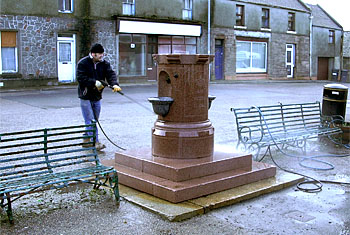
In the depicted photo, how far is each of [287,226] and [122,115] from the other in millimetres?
9112

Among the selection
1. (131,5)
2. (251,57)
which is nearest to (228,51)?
(251,57)

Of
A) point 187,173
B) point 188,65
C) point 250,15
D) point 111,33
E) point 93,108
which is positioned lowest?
point 187,173

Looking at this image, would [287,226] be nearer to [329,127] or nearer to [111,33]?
[329,127]

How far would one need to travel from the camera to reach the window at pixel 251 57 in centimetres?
3487

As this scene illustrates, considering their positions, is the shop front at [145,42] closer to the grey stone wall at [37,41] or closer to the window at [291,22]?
the grey stone wall at [37,41]

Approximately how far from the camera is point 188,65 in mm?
6199

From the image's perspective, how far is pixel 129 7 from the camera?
27.9 meters

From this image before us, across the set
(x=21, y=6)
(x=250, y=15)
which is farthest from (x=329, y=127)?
(x=250, y=15)

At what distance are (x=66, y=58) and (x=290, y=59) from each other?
21.1m

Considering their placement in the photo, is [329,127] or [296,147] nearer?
[296,147]

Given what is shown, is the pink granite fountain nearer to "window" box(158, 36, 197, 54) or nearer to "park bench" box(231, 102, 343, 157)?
"park bench" box(231, 102, 343, 157)

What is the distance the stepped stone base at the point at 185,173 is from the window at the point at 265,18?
31.2m

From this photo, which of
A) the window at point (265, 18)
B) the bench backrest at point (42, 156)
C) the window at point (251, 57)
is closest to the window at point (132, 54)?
the window at point (251, 57)

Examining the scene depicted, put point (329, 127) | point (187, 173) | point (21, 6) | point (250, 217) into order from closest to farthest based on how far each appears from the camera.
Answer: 1. point (250, 217)
2. point (187, 173)
3. point (329, 127)
4. point (21, 6)
